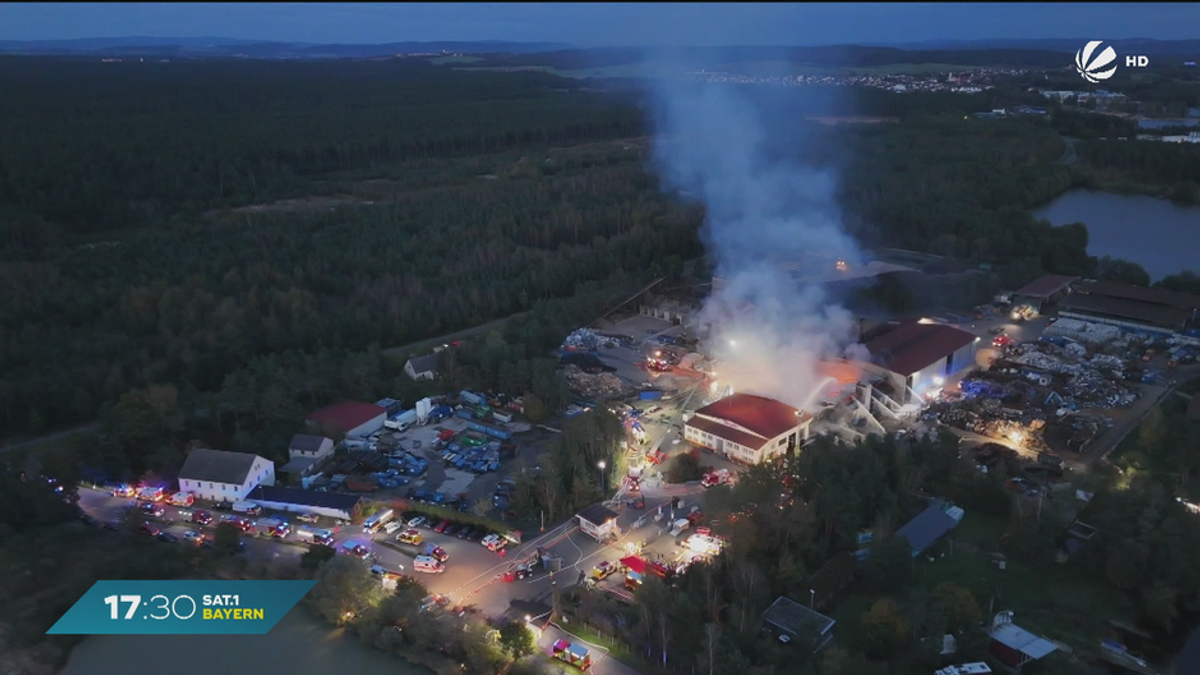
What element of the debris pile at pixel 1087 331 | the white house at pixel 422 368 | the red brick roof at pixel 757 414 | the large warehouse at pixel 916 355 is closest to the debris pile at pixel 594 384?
the red brick roof at pixel 757 414

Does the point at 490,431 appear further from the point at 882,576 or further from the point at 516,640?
the point at 882,576

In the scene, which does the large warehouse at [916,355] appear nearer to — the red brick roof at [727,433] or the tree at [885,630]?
the red brick roof at [727,433]

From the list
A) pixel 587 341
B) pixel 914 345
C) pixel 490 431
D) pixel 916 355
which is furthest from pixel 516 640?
pixel 914 345

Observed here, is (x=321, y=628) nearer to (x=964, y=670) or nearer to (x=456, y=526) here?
(x=456, y=526)

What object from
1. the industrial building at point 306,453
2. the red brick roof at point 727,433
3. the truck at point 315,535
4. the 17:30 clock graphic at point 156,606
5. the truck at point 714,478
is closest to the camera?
the 17:30 clock graphic at point 156,606

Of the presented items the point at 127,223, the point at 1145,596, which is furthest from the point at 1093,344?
the point at 127,223

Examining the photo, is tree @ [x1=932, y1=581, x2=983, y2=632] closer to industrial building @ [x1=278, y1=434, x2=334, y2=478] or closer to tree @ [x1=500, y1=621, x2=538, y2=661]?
tree @ [x1=500, y1=621, x2=538, y2=661]
